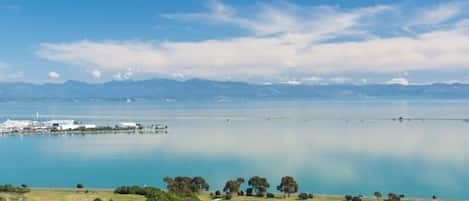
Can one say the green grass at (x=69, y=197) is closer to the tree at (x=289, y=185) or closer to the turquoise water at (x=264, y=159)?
the tree at (x=289, y=185)

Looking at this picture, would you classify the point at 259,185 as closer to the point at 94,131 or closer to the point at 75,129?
the point at 94,131

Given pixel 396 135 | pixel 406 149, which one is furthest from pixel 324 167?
pixel 396 135

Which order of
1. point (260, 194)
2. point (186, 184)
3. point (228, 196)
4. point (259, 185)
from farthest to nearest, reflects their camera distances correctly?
point (260, 194) → point (259, 185) → point (186, 184) → point (228, 196)

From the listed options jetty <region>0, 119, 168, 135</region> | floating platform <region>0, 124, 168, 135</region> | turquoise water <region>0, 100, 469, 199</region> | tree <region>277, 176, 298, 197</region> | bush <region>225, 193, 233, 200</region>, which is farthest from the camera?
jetty <region>0, 119, 168, 135</region>

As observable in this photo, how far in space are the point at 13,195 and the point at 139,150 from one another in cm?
3341

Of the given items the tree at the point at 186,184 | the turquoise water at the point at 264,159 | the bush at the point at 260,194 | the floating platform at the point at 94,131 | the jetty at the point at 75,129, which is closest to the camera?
the tree at the point at 186,184

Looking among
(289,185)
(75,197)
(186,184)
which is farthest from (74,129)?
(289,185)

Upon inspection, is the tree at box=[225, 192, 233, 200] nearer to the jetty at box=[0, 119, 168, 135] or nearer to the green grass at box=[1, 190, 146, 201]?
the green grass at box=[1, 190, 146, 201]

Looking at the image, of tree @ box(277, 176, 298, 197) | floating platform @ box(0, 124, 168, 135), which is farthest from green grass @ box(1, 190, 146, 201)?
floating platform @ box(0, 124, 168, 135)

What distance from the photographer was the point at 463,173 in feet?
144

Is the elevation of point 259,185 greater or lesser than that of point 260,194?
greater

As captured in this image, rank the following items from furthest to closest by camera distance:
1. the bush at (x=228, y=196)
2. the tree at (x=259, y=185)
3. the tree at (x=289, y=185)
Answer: the tree at (x=259, y=185) < the tree at (x=289, y=185) < the bush at (x=228, y=196)

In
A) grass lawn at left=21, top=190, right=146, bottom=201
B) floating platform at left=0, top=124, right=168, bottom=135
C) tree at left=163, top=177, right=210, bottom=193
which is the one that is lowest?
grass lawn at left=21, top=190, right=146, bottom=201

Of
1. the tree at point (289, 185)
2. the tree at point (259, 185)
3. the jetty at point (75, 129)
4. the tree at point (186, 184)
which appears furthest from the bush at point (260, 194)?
the jetty at point (75, 129)
